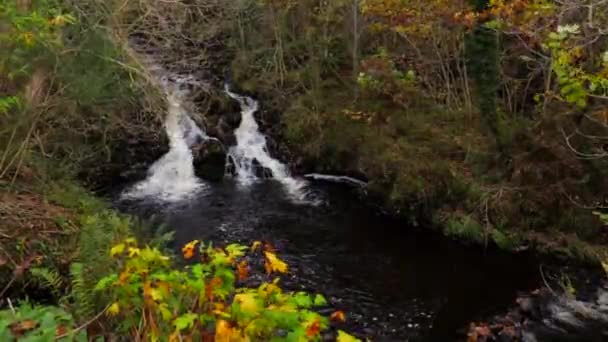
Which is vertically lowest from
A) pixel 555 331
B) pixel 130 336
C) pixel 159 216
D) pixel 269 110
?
pixel 555 331

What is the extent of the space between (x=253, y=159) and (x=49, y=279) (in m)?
13.3

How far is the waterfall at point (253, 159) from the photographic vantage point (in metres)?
16.9

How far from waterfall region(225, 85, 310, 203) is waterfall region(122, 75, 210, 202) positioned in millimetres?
1251

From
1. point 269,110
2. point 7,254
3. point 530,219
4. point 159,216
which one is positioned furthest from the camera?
point 269,110

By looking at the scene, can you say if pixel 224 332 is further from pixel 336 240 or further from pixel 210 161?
pixel 210 161

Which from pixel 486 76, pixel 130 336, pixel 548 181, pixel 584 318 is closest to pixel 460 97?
pixel 486 76

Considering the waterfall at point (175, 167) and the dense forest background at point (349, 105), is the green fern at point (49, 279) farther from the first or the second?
the waterfall at point (175, 167)

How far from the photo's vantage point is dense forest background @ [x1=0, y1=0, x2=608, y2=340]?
22.4 feet

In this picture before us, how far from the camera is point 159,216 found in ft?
45.8

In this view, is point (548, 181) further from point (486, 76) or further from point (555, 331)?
point (555, 331)

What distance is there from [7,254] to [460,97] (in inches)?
522

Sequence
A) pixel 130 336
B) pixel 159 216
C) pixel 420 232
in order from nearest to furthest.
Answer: pixel 130 336 → pixel 420 232 → pixel 159 216

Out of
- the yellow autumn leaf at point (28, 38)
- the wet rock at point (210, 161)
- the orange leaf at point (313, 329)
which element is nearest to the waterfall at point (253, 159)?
the wet rock at point (210, 161)

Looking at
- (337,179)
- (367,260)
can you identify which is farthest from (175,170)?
(367,260)
